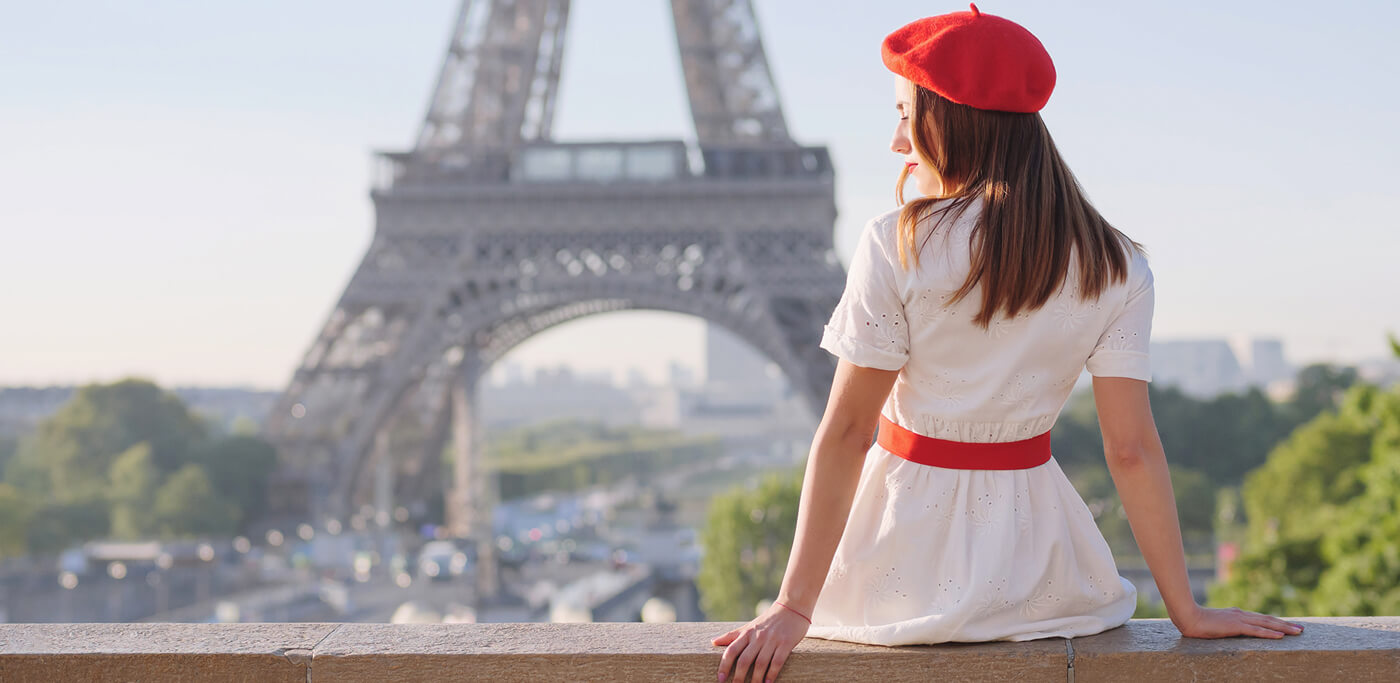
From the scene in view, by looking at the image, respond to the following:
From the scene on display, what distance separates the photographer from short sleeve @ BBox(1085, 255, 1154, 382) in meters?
2.47

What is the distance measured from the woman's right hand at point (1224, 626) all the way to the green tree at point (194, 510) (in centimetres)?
3495

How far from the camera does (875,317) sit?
7.73 feet

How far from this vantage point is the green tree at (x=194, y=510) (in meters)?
34.4

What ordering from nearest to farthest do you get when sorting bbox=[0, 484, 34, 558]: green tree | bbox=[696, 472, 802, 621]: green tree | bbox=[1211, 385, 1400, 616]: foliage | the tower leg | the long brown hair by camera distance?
the long brown hair, bbox=[1211, 385, 1400, 616]: foliage, bbox=[696, 472, 802, 621]: green tree, the tower leg, bbox=[0, 484, 34, 558]: green tree

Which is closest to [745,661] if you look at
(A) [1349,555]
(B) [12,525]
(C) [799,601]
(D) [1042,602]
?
(C) [799,601]

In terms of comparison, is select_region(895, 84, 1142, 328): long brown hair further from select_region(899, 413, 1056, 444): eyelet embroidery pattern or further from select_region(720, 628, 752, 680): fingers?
select_region(720, 628, 752, 680): fingers

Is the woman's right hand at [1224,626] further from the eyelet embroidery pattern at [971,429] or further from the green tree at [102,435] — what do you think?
the green tree at [102,435]

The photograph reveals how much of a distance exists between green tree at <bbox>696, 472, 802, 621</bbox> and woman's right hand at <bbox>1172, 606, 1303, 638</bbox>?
2441 centimetres

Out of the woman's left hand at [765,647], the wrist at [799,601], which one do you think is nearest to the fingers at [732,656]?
the woman's left hand at [765,647]

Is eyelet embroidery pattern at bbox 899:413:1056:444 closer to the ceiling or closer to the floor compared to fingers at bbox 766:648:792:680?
closer to the ceiling

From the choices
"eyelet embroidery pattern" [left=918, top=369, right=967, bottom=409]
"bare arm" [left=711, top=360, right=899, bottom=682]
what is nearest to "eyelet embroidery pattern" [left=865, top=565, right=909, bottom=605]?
"bare arm" [left=711, top=360, right=899, bottom=682]

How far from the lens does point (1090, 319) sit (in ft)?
7.96

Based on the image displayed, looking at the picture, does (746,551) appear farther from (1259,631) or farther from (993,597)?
(993,597)

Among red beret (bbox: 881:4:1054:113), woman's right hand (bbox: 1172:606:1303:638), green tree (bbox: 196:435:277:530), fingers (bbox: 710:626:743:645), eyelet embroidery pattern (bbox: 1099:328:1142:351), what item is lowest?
green tree (bbox: 196:435:277:530)
